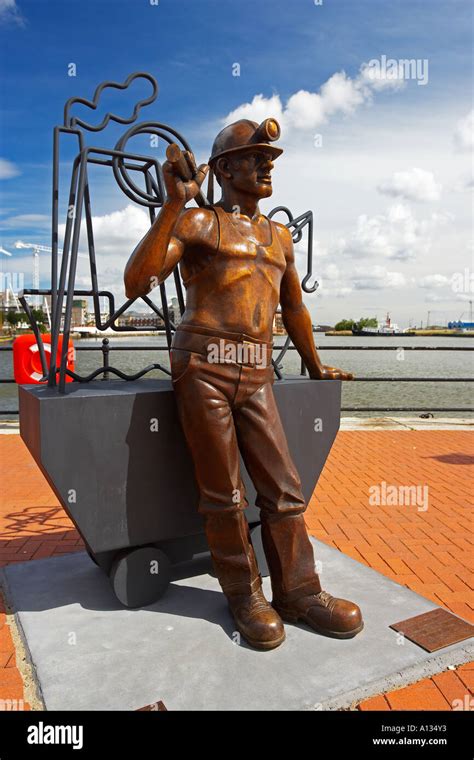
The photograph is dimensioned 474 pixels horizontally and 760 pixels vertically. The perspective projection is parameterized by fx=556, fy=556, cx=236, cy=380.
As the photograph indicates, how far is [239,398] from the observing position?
8.29ft

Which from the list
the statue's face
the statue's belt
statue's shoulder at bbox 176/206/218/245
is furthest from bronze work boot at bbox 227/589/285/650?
the statue's face

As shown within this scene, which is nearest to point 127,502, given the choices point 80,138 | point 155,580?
point 155,580

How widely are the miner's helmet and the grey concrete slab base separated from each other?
2.16 m

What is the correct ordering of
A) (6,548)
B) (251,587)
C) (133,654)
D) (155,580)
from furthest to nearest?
(6,548), (155,580), (251,587), (133,654)

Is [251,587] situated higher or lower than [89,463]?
lower

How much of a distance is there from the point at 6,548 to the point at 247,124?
2.94 m

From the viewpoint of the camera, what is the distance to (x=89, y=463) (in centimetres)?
245

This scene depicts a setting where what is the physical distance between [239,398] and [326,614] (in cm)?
103

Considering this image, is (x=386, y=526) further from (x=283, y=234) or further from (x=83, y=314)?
(x=83, y=314)

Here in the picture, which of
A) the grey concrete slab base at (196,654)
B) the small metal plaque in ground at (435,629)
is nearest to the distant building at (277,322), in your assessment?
the grey concrete slab base at (196,654)

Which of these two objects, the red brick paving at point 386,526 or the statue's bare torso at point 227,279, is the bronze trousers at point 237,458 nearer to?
the statue's bare torso at point 227,279

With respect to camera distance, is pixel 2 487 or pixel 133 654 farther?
pixel 2 487

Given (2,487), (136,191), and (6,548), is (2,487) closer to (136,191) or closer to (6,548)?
(6,548)

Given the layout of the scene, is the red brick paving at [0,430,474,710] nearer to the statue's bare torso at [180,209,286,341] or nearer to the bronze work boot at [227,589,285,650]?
the bronze work boot at [227,589,285,650]
